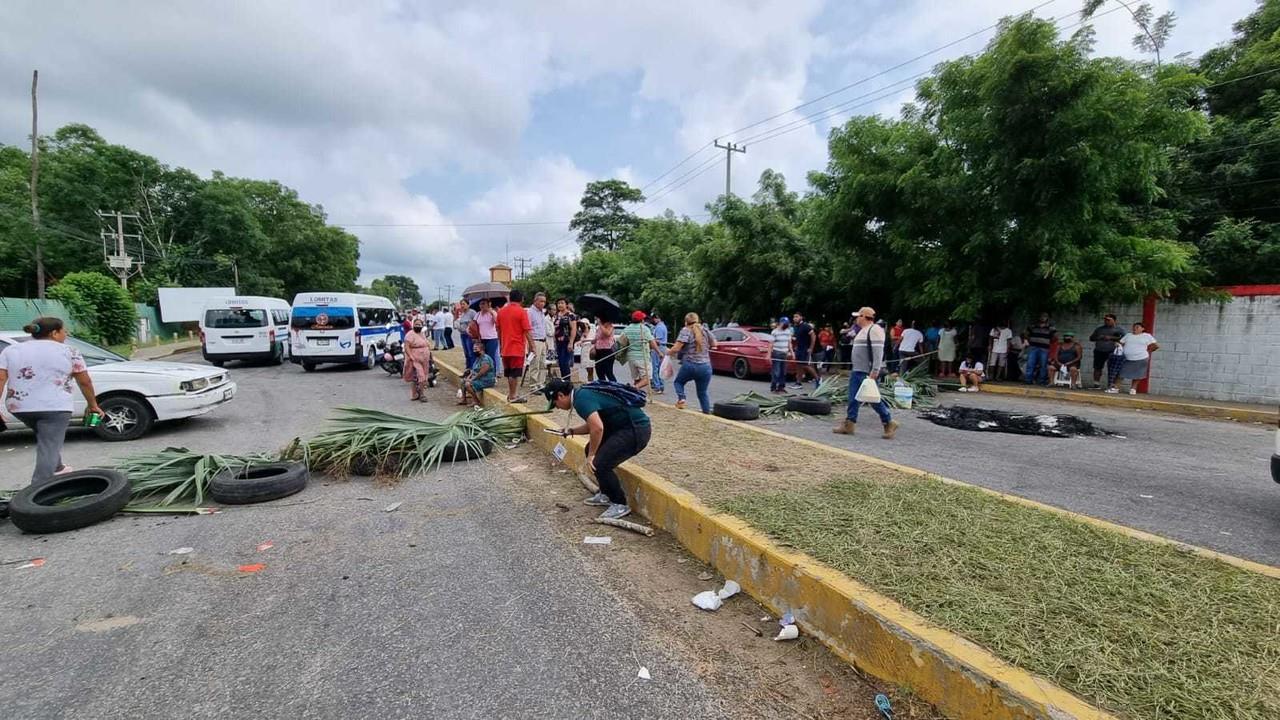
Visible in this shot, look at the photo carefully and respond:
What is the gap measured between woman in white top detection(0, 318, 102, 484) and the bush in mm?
21229

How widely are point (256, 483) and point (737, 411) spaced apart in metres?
6.01

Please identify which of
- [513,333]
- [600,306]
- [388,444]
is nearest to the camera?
[388,444]

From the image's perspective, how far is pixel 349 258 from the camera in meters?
55.7

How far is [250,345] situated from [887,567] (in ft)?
58.6

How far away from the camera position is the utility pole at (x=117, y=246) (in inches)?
1276

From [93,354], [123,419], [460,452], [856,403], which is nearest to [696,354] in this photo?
[856,403]

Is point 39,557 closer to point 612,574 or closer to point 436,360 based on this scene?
point 612,574

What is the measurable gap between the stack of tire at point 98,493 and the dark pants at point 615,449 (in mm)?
2946

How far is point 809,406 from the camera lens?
922 cm

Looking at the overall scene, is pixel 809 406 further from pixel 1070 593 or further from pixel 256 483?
pixel 256 483

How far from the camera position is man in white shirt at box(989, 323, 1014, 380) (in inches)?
531

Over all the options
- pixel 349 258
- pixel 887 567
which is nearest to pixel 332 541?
pixel 887 567

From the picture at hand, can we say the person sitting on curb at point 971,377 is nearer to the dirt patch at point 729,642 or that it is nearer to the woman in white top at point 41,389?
the dirt patch at point 729,642

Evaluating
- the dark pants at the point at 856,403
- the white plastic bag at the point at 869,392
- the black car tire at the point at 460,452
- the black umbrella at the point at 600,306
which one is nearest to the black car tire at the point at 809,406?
the dark pants at the point at 856,403
